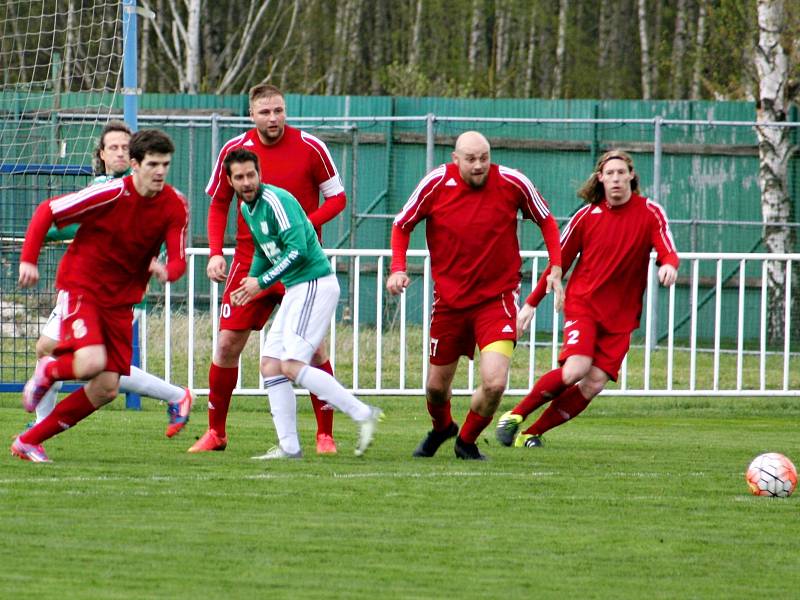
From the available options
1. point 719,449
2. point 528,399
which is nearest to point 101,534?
point 528,399

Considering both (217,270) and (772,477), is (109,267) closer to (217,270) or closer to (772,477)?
(217,270)

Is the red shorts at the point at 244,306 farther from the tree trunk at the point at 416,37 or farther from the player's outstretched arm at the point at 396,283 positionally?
the tree trunk at the point at 416,37

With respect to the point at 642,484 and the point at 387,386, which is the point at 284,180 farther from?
the point at 387,386

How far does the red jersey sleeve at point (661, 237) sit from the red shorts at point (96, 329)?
317cm

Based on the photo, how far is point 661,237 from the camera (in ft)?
31.6

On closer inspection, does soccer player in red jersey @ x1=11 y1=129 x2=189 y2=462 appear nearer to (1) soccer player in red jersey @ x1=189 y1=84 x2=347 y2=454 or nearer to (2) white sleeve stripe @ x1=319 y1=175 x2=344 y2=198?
(1) soccer player in red jersey @ x1=189 y1=84 x2=347 y2=454

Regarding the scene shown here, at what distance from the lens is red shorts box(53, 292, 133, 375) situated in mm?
8289

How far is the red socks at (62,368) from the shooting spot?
8.36 meters

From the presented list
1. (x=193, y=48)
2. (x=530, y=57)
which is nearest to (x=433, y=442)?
(x=193, y=48)

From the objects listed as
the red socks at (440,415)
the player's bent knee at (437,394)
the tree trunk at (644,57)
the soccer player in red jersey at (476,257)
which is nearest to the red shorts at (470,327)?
the soccer player in red jersey at (476,257)

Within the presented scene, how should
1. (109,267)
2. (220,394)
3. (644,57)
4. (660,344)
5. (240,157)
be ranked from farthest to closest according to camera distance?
(644,57) → (660,344) → (220,394) → (240,157) → (109,267)

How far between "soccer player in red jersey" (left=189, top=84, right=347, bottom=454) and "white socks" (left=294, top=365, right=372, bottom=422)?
0.63m

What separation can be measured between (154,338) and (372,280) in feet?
22.4

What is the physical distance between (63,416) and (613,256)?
136 inches
